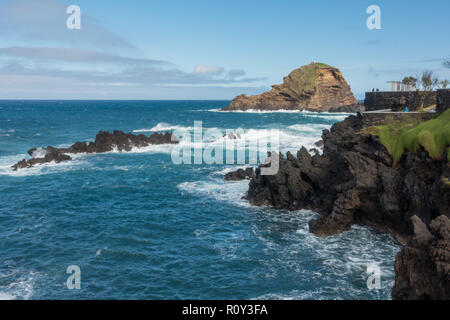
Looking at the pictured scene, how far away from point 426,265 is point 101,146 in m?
51.0

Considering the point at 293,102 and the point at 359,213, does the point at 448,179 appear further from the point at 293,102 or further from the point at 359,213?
the point at 293,102

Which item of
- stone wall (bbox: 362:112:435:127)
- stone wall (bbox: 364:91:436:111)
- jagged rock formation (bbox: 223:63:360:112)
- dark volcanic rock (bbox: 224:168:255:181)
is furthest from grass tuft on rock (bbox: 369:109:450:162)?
jagged rock formation (bbox: 223:63:360:112)

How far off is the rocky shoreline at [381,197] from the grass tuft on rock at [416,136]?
370 mm

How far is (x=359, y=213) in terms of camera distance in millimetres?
23016

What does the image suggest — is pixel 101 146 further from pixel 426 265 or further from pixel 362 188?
pixel 426 265

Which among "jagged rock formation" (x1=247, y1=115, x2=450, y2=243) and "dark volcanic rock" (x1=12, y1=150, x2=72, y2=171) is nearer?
"jagged rock formation" (x1=247, y1=115, x2=450, y2=243)

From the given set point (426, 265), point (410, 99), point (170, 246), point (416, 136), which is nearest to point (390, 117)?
point (416, 136)

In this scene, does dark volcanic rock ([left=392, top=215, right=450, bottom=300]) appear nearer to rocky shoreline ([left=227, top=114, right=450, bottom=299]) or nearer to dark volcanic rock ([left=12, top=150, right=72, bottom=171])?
rocky shoreline ([left=227, top=114, right=450, bottom=299])

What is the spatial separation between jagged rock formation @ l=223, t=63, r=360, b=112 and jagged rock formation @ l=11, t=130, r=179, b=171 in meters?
86.4

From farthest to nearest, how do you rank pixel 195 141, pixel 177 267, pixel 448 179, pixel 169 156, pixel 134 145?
pixel 195 141 → pixel 134 145 → pixel 169 156 → pixel 177 267 → pixel 448 179

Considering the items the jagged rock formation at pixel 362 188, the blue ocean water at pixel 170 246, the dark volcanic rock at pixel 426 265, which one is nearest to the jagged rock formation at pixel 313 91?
the blue ocean water at pixel 170 246

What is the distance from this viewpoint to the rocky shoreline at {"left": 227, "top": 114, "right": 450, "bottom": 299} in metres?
11.2
